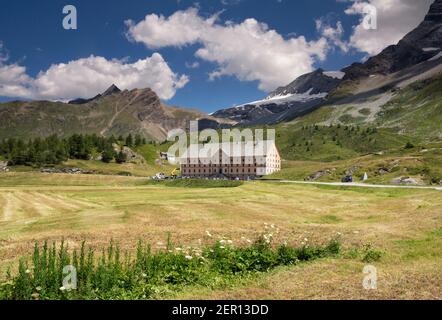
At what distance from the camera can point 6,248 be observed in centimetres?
2780

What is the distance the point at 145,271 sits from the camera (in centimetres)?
1970

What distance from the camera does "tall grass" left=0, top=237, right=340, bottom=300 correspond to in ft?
55.6

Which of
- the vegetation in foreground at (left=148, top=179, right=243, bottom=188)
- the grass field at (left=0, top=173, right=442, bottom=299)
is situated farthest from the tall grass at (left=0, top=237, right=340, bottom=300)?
the vegetation in foreground at (left=148, top=179, right=243, bottom=188)

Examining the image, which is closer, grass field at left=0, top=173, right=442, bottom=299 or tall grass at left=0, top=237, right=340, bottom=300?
tall grass at left=0, top=237, right=340, bottom=300

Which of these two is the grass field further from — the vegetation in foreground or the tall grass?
the vegetation in foreground

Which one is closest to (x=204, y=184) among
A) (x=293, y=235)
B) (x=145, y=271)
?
(x=293, y=235)

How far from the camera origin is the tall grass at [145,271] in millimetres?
16953

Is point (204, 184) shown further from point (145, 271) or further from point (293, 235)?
point (145, 271)

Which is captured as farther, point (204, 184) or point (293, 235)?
point (204, 184)

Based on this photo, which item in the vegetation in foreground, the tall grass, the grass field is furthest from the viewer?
the vegetation in foreground

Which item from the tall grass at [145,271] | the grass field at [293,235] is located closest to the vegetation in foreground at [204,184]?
the grass field at [293,235]
